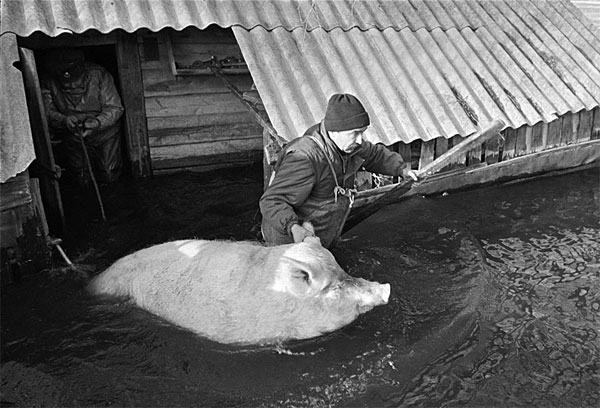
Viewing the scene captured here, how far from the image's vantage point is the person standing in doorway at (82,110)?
7.61 metres

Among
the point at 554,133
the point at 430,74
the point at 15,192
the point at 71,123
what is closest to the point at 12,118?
the point at 15,192

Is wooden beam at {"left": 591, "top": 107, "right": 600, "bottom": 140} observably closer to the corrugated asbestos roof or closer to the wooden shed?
the wooden shed

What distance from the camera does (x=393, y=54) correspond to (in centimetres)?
766

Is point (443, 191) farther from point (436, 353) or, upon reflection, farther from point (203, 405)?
point (203, 405)

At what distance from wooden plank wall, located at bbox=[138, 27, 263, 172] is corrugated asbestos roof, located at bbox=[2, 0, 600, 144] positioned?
37.0 inches

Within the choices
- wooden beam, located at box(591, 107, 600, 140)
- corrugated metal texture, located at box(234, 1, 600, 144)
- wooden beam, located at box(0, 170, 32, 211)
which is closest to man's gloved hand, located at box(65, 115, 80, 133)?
wooden beam, located at box(0, 170, 32, 211)

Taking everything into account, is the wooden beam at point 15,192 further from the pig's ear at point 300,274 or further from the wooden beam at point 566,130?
the wooden beam at point 566,130

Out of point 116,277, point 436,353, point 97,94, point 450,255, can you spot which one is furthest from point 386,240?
point 97,94

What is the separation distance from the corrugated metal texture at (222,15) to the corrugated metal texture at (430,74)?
179 millimetres

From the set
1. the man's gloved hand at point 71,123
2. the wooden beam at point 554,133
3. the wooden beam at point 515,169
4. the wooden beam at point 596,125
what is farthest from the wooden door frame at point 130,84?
the wooden beam at point 596,125

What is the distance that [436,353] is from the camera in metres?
4.76

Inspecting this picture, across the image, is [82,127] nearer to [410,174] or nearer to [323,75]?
[323,75]

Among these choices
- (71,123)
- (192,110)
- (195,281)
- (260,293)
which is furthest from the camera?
(192,110)

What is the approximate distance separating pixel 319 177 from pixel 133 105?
4163 millimetres
